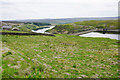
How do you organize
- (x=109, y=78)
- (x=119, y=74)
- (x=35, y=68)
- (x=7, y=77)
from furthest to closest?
1. (x=119, y=74)
2. (x=109, y=78)
3. (x=35, y=68)
4. (x=7, y=77)

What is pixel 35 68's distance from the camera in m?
12.2

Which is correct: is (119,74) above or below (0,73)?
below

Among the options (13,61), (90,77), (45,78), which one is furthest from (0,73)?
(90,77)

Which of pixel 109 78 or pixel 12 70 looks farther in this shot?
pixel 109 78

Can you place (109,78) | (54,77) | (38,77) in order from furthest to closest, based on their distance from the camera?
(109,78) < (54,77) < (38,77)

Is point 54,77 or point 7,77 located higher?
point 7,77

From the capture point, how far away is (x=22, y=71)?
10828 mm

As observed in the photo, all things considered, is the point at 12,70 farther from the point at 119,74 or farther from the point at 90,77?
the point at 119,74

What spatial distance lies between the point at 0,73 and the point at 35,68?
12.3ft

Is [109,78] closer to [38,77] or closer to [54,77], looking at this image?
[54,77]

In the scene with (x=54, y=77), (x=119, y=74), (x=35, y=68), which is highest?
(x=35, y=68)

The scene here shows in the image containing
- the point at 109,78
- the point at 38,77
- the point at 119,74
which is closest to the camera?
the point at 38,77

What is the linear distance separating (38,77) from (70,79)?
3.85m

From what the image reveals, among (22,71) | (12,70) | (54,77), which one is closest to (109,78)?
(54,77)
